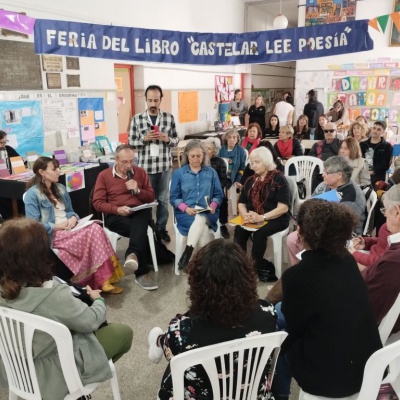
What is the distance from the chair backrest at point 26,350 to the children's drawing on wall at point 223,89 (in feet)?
26.4

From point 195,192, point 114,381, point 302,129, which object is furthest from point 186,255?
point 302,129

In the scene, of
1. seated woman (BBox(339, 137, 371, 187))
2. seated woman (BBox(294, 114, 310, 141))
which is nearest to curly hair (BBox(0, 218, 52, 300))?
seated woman (BBox(339, 137, 371, 187))

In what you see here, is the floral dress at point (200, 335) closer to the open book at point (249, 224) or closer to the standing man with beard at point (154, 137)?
the open book at point (249, 224)

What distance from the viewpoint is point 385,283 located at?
154cm

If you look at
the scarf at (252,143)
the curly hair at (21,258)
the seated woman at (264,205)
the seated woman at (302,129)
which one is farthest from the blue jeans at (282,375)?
the seated woman at (302,129)

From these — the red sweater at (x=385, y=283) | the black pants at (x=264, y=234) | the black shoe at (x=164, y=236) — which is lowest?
the black shoe at (x=164, y=236)

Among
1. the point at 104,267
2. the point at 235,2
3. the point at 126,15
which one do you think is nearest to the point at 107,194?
the point at 104,267

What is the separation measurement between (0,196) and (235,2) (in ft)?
24.1

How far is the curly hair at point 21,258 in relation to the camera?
1.40m

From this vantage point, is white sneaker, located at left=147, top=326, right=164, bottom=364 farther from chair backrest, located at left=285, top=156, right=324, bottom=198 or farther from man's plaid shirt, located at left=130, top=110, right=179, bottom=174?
chair backrest, located at left=285, top=156, right=324, bottom=198

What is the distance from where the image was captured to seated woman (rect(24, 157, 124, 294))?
108 inches

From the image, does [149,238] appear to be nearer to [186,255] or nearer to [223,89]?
[186,255]

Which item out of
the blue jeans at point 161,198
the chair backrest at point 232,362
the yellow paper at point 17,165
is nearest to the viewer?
the chair backrest at point 232,362

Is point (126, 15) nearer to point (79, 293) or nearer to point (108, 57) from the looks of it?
point (108, 57)
